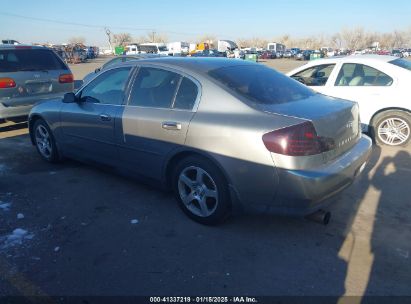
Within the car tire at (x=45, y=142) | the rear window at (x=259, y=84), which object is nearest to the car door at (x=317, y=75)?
the rear window at (x=259, y=84)

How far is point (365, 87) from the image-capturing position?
20.5 ft

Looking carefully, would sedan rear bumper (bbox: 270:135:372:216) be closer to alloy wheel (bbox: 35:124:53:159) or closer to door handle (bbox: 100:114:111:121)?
door handle (bbox: 100:114:111:121)

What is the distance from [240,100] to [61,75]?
19.4 ft

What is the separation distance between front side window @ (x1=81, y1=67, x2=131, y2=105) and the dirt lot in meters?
1.14

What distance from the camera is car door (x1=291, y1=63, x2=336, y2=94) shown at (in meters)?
6.73

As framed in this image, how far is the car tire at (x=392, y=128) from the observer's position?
6.02 meters

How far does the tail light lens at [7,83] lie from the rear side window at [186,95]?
16.3ft

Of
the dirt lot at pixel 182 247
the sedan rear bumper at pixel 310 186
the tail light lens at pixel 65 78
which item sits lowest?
the dirt lot at pixel 182 247

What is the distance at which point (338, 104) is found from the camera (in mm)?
3568

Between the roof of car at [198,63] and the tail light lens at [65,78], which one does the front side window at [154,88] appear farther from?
the tail light lens at [65,78]

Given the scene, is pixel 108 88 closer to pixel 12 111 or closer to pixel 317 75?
pixel 12 111

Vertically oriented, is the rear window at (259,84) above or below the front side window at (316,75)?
above

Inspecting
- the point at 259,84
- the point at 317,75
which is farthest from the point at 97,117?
the point at 317,75

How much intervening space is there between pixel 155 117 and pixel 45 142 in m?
2.70
